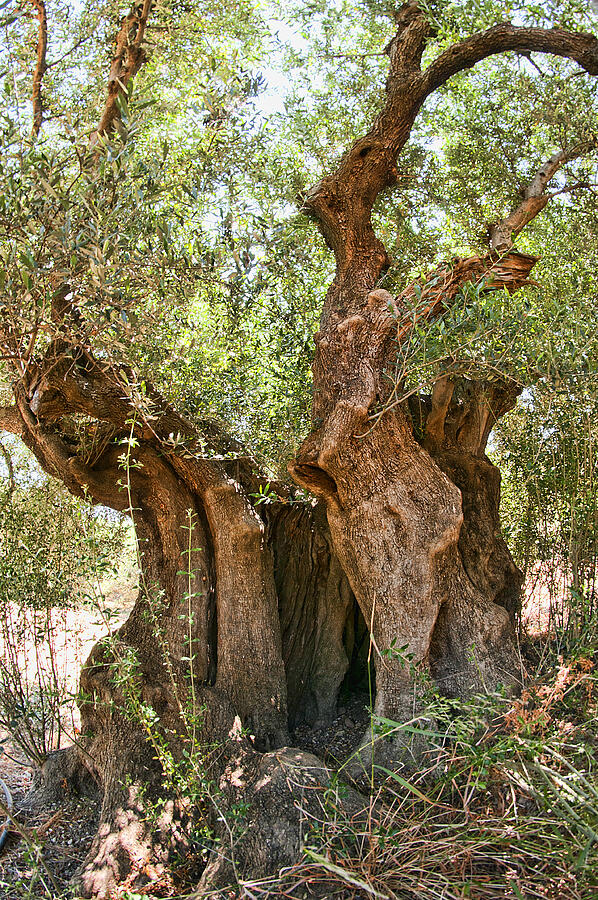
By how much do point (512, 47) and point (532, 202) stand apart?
4.01 feet

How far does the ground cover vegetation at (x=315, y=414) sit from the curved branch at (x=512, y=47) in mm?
23

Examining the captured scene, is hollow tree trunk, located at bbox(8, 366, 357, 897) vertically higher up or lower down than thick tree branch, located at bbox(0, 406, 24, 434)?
lower down

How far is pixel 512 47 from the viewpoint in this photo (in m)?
4.97

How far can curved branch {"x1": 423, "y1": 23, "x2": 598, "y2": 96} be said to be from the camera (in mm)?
4652

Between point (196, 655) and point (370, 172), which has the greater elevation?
point (370, 172)

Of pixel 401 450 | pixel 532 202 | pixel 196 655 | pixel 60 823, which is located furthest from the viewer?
pixel 532 202

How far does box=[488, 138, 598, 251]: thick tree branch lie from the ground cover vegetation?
3 centimetres

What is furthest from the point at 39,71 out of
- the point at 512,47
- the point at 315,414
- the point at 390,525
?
the point at 390,525

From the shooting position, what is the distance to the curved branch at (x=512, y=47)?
15.3ft

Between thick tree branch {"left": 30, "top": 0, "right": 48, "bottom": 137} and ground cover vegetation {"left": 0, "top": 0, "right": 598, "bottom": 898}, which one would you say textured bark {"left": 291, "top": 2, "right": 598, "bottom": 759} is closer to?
ground cover vegetation {"left": 0, "top": 0, "right": 598, "bottom": 898}

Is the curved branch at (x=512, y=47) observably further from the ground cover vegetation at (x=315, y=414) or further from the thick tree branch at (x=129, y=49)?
the thick tree branch at (x=129, y=49)

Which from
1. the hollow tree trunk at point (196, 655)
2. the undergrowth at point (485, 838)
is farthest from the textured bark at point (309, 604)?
the undergrowth at point (485, 838)


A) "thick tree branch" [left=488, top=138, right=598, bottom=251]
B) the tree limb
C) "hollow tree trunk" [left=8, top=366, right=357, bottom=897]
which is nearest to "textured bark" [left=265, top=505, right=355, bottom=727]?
"hollow tree trunk" [left=8, top=366, right=357, bottom=897]

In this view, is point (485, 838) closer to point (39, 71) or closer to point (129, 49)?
point (129, 49)
